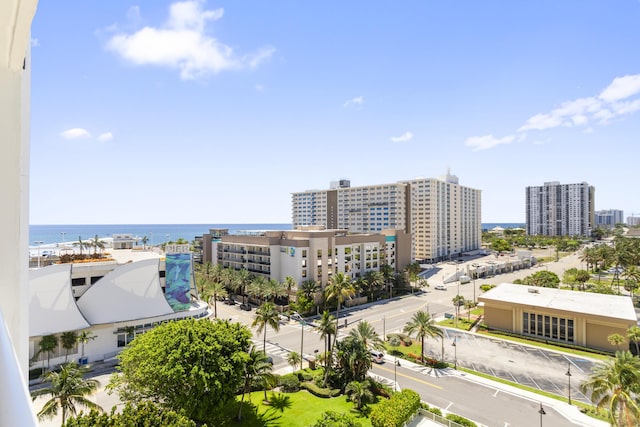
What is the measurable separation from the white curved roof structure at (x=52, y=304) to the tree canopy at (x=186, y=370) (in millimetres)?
15976

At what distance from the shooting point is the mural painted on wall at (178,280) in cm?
4475

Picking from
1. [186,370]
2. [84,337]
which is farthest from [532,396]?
[84,337]

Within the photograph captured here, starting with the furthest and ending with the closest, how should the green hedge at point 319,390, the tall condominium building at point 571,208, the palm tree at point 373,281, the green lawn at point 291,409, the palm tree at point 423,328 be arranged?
the tall condominium building at point 571,208 → the palm tree at point 373,281 → the palm tree at point 423,328 → the green hedge at point 319,390 → the green lawn at point 291,409

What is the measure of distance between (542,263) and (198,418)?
394 ft

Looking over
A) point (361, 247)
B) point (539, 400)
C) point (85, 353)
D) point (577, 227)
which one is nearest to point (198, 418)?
point (85, 353)

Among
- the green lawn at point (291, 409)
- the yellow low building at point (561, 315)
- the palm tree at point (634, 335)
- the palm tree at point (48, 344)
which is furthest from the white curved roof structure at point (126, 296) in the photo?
the palm tree at point (634, 335)

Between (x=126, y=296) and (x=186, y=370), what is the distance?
75.8 feet

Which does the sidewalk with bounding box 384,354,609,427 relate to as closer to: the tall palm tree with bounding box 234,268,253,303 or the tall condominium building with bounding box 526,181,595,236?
the tall palm tree with bounding box 234,268,253,303

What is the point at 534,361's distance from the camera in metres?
39.2

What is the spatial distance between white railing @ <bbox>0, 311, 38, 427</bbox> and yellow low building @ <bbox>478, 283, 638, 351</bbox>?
55.5 m

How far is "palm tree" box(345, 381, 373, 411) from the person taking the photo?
2873 cm

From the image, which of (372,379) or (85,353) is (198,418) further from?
(85,353)

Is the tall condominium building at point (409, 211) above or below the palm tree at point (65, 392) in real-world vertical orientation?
above

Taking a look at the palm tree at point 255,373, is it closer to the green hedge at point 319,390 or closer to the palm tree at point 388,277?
the green hedge at point 319,390
